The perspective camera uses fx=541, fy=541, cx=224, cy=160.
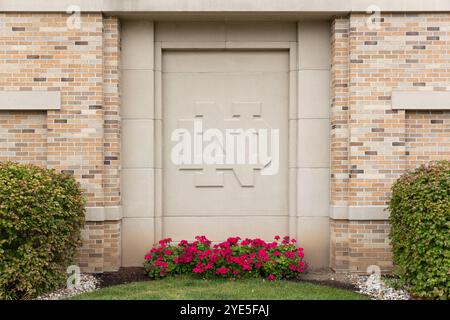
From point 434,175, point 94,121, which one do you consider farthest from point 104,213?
point 434,175

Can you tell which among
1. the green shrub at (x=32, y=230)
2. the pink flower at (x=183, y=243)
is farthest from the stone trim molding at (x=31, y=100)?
the pink flower at (x=183, y=243)

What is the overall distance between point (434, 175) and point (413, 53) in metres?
2.40

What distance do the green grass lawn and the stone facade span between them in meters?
1.20

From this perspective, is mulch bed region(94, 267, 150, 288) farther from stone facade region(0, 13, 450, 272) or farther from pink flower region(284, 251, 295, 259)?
pink flower region(284, 251, 295, 259)

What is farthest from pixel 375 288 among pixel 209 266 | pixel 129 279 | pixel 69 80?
pixel 69 80

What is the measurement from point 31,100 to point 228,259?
3962mm

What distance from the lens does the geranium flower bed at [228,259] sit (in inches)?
322

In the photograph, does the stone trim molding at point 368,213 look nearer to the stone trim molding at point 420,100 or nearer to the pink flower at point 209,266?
the stone trim molding at point 420,100

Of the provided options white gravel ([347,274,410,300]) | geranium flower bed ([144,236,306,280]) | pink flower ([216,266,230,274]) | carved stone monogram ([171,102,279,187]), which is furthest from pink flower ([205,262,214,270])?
white gravel ([347,274,410,300])

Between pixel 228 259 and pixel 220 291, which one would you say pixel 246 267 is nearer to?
pixel 228 259

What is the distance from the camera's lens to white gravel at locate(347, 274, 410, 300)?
7422 millimetres

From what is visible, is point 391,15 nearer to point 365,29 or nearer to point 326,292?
point 365,29

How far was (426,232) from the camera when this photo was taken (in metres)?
6.90
